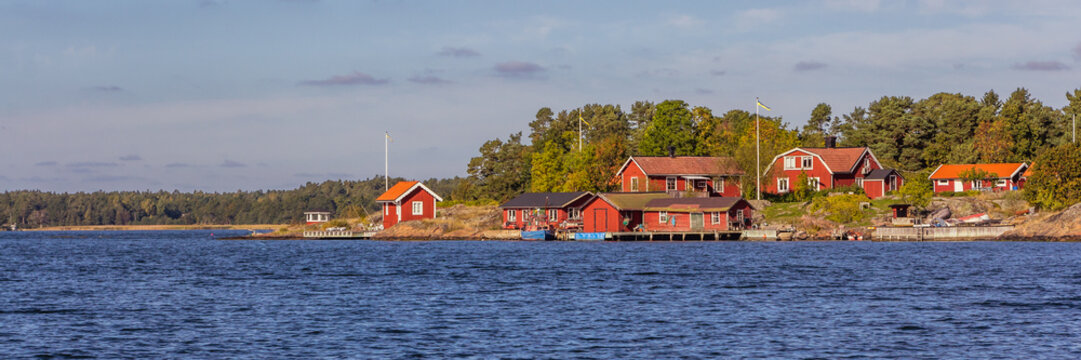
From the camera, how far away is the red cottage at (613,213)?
9725 cm

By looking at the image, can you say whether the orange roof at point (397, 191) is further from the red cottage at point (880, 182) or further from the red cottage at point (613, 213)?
the red cottage at point (880, 182)

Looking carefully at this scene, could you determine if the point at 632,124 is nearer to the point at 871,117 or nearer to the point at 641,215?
the point at 871,117

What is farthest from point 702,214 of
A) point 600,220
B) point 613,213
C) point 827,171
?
point 827,171

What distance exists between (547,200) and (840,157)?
30905 mm

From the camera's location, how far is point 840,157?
356ft

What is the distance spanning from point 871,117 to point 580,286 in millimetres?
102265

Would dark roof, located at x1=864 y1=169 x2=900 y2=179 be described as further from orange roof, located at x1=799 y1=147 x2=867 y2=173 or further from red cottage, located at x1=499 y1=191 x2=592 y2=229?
red cottage, located at x1=499 y1=191 x2=592 y2=229

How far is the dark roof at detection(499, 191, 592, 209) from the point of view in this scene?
10025 centimetres

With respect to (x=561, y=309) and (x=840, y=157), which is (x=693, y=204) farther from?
(x=561, y=309)

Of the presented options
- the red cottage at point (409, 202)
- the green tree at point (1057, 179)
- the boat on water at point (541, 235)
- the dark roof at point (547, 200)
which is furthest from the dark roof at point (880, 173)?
the red cottage at point (409, 202)

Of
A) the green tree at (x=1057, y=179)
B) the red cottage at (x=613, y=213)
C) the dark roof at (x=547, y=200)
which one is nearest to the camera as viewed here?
the green tree at (x=1057, y=179)

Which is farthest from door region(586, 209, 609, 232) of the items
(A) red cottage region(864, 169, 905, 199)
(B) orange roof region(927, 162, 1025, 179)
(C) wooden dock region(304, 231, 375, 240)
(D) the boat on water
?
(B) orange roof region(927, 162, 1025, 179)

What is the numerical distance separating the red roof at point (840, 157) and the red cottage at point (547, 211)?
24449 mm

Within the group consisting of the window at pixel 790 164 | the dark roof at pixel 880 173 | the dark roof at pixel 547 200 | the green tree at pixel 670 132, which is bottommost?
the dark roof at pixel 547 200
